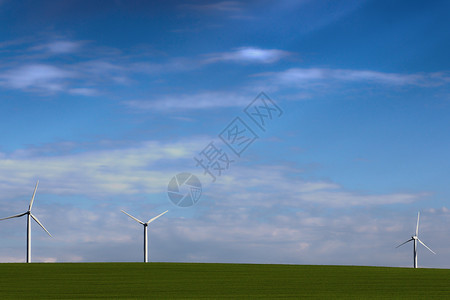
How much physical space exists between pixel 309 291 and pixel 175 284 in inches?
379

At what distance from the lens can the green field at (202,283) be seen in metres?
33.1

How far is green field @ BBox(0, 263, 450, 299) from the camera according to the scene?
33.1 meters

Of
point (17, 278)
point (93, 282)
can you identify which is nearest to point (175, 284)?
point (93, 282)

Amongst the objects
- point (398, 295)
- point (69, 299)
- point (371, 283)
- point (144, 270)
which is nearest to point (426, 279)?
point (371, 283)

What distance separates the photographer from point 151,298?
101 feet

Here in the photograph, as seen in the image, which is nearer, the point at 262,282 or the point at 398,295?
the point at 398,295

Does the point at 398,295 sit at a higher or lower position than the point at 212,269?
lower

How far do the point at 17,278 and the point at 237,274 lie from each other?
16674 millimetres

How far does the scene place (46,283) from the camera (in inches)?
1549

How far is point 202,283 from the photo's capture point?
131 ft

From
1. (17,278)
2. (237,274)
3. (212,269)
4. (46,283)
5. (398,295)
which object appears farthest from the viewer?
(212,269)

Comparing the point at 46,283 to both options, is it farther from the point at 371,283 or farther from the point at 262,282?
the point at 371,283

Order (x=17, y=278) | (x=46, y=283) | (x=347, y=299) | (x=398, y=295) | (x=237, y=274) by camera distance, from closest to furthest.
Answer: (x=347, y=299) → (x=398, y=295) → (x=46, y=283) → (x=17, y=278) → (x=237, y=274)

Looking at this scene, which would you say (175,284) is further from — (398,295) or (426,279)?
(426,279)
